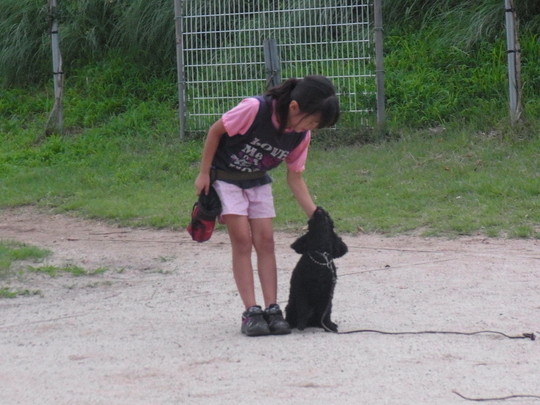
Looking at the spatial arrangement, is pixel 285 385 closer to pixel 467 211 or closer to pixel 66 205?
pixel 467 211

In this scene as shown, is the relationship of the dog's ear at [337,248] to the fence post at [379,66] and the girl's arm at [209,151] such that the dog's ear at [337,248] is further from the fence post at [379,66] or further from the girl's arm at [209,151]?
the fence post at [379,66]

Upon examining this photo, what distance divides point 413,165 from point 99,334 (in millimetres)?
5111

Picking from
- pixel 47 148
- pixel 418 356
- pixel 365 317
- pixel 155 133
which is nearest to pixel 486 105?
pixel 155 133

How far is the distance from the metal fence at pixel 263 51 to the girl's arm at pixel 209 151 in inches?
251

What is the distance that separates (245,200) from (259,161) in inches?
8.3

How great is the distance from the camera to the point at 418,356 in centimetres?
419

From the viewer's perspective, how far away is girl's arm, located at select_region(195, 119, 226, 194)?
4.53 metres

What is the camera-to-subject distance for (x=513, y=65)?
9617 millimetres

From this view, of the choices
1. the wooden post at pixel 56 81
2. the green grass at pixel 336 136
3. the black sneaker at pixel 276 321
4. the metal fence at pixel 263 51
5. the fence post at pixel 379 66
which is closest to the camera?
the black sneaker at pixel 276 321

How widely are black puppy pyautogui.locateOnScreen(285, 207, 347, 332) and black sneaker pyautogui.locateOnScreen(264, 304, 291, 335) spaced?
96 mm

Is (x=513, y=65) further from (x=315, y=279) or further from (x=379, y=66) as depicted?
(x=315, y=279)

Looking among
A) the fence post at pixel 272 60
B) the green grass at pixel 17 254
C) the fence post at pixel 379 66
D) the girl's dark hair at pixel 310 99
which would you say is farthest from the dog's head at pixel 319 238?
the fence post at pixel 272 60

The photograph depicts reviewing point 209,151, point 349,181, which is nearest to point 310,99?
point 209,151

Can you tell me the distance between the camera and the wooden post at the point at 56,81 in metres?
11.9
